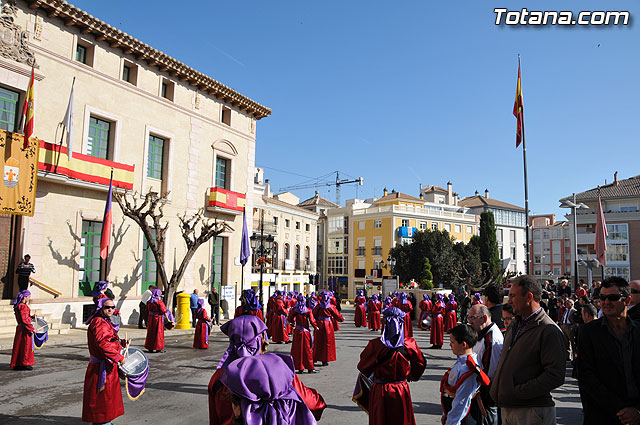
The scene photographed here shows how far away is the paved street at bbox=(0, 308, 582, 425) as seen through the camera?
6.88 meters

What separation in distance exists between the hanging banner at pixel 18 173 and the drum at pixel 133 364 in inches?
513

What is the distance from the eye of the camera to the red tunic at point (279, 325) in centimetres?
1552

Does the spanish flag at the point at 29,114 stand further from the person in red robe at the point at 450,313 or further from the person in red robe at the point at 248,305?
the person in red robe at the point at 450,313

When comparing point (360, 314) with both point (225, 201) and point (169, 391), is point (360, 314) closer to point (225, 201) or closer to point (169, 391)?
point (225, 201)

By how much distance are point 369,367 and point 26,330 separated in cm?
817

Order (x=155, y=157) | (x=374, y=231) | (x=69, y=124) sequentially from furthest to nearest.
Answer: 1. (x=374, y=231)
2. (x=155, y=157)
3. (x=69, y=124)

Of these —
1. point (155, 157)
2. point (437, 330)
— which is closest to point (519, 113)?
point (437, 330)

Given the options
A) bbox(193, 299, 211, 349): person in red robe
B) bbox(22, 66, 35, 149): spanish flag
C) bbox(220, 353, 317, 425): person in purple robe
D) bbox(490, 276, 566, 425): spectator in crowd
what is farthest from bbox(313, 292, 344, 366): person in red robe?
bbox(22, 66, 35, 149): spanish flag

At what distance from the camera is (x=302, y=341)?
10.7 m

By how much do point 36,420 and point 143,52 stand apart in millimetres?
18627

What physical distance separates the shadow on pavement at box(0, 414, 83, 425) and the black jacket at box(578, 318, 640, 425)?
624 cm

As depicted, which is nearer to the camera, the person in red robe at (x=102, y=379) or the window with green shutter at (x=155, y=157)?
the person in red robe at (x=102, y=379)

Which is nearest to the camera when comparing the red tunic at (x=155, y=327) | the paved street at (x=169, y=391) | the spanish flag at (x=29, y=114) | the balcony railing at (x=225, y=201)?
the paved street at (x=169, y=391)

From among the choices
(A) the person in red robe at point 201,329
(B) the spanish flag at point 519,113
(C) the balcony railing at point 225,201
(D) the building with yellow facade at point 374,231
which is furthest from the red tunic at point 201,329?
(D) the building with yellow facade at point 374,231
